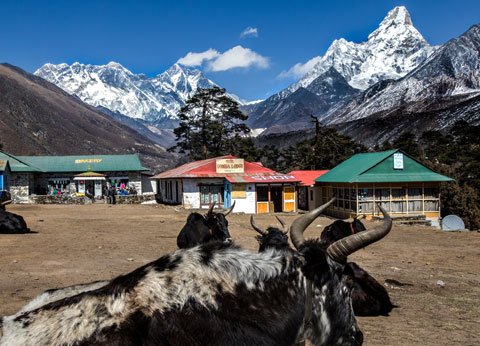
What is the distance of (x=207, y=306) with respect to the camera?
7.39 feet

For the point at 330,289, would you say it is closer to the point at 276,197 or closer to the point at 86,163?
the point at 276,197

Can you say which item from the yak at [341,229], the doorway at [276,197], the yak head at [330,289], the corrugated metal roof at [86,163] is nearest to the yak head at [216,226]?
the yak at [341,229]

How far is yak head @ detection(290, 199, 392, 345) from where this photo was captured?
261cm

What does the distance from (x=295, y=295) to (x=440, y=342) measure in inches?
166

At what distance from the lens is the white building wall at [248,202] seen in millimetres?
32781

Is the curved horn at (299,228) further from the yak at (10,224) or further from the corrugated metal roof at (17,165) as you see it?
the corrugated metal roof at (17,165)

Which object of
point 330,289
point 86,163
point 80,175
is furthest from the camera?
point 86,163

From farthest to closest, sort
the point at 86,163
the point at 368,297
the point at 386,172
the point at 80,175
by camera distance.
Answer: the point at 86,163 → the point at 80,175 → the point at 386,172 → the point at 368,297

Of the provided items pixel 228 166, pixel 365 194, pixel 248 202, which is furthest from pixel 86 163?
pixel 365 194

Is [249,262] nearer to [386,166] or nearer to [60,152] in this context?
[386,166]

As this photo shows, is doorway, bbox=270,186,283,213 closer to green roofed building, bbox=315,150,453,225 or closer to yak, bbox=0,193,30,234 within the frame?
green roofed building, bbox=315,150,453,225

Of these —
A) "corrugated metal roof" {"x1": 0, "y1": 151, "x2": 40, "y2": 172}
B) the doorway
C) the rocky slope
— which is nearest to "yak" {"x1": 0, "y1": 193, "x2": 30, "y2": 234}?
the doorway

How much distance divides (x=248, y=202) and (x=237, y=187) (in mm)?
1306

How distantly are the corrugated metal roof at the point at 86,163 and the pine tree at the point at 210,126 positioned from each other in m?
9.86
